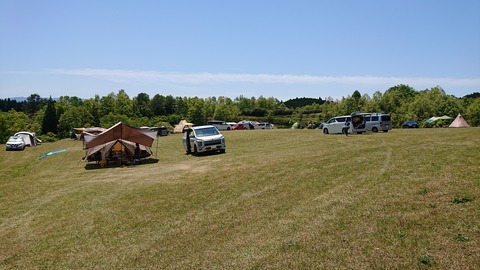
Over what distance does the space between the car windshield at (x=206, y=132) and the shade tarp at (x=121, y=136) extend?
2934 millimetres

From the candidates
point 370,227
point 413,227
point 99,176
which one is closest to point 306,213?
point 370,227

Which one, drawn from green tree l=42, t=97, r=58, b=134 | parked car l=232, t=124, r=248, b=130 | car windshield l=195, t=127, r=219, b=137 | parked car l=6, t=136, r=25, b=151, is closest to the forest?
green tree l=42, t=97, r=58, b=134

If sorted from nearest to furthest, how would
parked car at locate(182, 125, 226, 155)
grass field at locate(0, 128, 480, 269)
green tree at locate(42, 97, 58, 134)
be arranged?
grass field at locate(0, 128, 480, 269), parked car at locate(182, 125, 226, 155), green tree at locate(42, 97, 58, 134)

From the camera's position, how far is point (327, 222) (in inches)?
299

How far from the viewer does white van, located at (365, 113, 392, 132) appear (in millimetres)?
33750

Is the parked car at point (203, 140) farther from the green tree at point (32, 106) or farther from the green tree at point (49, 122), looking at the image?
the green tree at point (32, 106)

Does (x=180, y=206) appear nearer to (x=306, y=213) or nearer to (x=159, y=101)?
(x=306, y=213)

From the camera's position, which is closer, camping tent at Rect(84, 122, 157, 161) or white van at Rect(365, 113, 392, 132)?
camping tent at Rect(84, 122, 157, 161)

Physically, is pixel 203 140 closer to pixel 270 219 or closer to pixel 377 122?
pixel 270 219

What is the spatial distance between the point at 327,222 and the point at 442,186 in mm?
3213

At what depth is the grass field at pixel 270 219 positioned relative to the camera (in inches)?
242

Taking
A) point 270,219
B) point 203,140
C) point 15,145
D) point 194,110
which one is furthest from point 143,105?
point 270,219

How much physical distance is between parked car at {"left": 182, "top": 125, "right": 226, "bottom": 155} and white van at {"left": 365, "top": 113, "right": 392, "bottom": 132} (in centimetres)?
1579

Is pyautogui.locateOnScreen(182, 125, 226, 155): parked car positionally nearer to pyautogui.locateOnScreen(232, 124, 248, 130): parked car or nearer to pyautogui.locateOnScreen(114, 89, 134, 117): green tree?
pyautogui.locateOnScreen(232, 124, 248, 130): parked car
